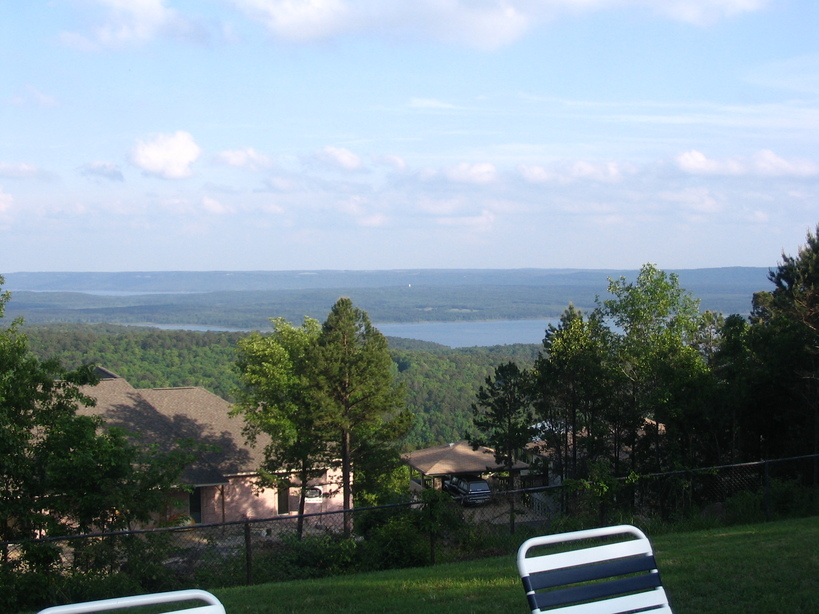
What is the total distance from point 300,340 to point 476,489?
939 cm

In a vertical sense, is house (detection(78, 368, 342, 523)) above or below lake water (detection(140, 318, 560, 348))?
above

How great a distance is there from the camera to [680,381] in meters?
20.8

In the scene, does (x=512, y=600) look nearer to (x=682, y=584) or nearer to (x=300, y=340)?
(x=682, y=584)

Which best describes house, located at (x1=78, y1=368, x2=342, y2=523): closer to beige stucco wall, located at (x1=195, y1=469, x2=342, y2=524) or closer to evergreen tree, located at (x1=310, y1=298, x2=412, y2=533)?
beige stucco wall, located at (x1=195, y1=469, x2=342, y2=524)

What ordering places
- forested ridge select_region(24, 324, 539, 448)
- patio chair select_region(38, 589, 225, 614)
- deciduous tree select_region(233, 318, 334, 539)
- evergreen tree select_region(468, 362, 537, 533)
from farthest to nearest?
forested ridge select_region(24, 324, 539, 448) < evergreen tree select_region(468, 362, 537, 533) < deciduous tree select_region(233, 318, 334, 539) < patio chair select_region(38, 589, 225, 614)

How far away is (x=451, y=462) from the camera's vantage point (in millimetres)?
31828

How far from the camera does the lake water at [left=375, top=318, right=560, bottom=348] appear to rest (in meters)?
126

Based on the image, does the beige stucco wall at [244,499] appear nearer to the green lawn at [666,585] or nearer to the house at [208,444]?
the house at [208,444]

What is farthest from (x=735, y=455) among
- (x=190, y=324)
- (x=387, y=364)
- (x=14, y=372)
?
(x=190, y=324)

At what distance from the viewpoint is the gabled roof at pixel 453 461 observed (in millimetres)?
30922

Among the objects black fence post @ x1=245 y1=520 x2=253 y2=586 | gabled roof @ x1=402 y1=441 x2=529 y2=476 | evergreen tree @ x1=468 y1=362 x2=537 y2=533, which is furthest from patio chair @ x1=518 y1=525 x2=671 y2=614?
gabled roof @ x1=402 y1=441 x2=529 y2=476

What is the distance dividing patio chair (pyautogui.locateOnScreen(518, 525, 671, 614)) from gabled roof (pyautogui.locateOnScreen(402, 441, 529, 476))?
88.8 feet

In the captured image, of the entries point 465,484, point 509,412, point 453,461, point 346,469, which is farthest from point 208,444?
point 453,461

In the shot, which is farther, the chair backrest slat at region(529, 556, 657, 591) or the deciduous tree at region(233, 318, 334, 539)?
the deciduous tree at region(233, 318, 334, 539)
